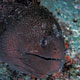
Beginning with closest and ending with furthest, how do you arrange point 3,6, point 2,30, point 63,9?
point 2,30
point 3,6
point 63,9

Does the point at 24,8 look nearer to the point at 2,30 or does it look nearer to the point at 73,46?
the point at 2,30

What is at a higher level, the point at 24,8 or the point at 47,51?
the point at 24,8

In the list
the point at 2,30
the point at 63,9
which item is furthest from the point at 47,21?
the point at 63,9

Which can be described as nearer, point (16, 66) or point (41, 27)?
point (41, 27)

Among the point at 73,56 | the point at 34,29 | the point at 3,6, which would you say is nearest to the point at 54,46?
the point at 34,29

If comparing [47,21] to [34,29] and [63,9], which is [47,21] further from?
[63,9]

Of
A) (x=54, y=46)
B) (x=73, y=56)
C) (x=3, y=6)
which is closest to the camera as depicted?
(x=54, y=46)

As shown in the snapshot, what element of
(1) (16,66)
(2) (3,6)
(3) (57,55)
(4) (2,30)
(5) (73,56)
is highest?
(2) (3,6)
